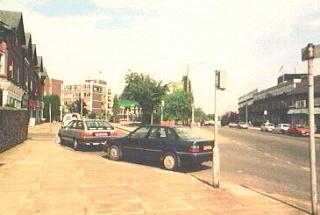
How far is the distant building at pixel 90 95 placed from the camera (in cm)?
16288

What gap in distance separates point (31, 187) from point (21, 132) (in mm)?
13212

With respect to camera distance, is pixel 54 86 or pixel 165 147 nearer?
pixel 165 147

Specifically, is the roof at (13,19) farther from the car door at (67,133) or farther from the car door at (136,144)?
the car door at (136,144)

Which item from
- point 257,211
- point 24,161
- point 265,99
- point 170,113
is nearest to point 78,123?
point 24,161

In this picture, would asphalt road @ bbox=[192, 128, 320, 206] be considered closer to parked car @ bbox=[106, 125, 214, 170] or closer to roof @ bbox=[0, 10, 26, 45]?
parked car @ bbox=[106, 125, 214, 170]

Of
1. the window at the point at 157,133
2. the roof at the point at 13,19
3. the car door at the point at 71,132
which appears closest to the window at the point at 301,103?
the roof at the point at 13,19

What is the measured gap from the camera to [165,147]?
46.5 feet

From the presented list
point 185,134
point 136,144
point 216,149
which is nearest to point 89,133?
point 136,144

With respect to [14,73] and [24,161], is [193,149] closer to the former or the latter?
[24,161]

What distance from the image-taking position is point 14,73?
41.7m

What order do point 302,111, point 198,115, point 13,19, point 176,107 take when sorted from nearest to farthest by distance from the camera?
1. point 13,19
2. point 176,107
3. point 302,111
4. point 198,115

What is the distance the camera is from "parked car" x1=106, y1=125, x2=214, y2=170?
1356 centimetres

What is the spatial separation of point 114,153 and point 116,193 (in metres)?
6.75

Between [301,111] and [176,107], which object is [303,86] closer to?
[301,111]
